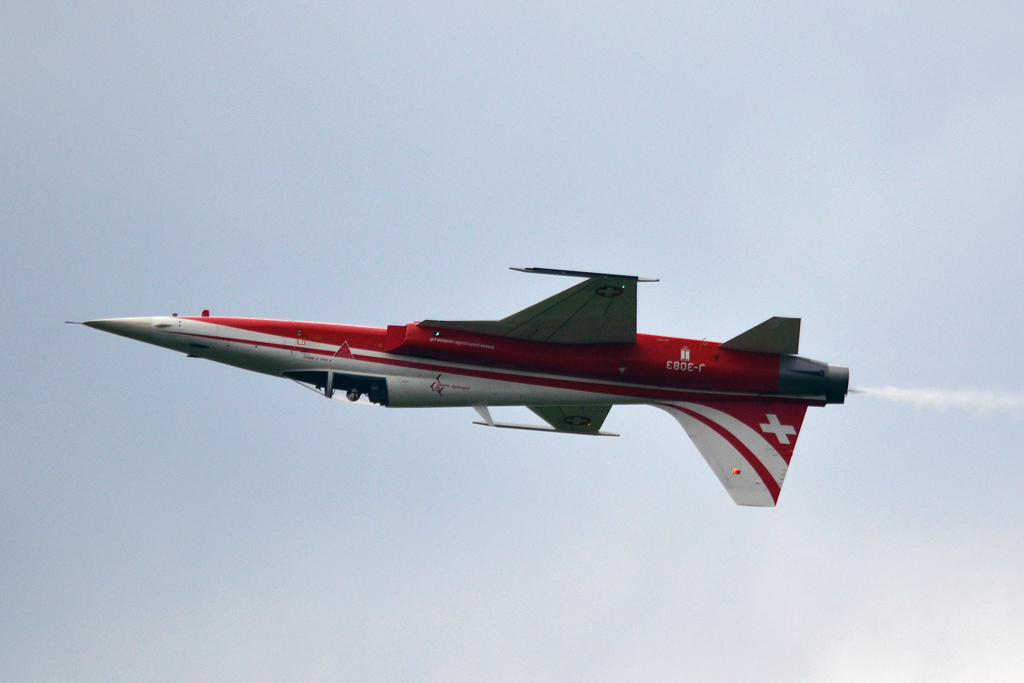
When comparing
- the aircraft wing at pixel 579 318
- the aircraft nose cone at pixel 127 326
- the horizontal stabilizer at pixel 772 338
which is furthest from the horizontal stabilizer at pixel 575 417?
the aircraft nose cone at pixel 127 326

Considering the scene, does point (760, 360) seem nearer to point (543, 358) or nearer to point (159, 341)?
point (543, 358)

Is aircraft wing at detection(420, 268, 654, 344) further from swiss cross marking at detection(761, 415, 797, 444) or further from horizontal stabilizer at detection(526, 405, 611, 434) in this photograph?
swiss cross marking at detection(761, 415, 797, 444)

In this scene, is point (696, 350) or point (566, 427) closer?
point (696, 350)

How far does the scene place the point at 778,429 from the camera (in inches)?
1652

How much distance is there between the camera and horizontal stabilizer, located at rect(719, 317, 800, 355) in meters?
41.1

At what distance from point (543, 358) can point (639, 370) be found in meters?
2.84

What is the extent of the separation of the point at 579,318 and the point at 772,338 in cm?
584

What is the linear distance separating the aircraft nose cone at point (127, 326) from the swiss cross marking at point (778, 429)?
18306 mm

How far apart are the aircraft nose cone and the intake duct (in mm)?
18494

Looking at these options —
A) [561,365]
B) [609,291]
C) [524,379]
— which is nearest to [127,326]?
[524,379]

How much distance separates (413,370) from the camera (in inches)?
1604

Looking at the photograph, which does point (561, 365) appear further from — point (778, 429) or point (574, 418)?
point (778, 429)

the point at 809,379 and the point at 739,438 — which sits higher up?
A: the point at 809,379

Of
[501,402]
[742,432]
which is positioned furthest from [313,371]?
[742,432]
